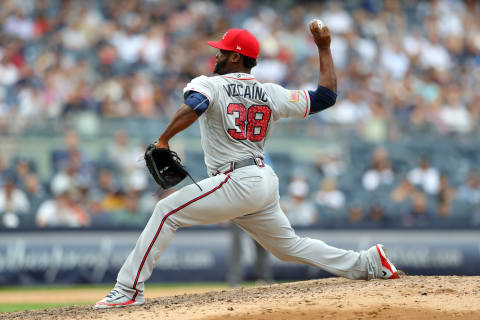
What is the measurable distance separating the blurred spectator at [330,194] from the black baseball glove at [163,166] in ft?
21.9

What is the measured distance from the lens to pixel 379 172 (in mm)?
11852

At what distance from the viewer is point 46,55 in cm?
1352

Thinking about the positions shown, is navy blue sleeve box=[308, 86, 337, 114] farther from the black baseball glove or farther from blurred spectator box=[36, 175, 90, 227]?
blurred spectator box=[36, 175, 90, 227]

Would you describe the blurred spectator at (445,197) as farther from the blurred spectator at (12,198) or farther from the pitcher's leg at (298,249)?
the pitcher's leg at (298,249)

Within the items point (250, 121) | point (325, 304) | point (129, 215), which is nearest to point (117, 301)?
point (325, 304)

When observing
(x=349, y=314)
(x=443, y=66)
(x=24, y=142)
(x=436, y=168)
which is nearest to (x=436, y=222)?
(x=436, y=168)

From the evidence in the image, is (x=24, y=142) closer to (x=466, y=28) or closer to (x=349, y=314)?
(x=349, y=314)

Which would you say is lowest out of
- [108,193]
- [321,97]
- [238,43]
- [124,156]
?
[108,193]

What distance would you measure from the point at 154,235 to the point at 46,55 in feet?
30.9

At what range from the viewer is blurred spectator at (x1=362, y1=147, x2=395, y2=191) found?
11.8 metres

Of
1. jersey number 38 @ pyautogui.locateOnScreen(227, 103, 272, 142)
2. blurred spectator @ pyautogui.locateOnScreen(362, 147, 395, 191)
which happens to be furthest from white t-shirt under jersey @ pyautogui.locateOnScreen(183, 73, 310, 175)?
blurred spectator @ pyautogui.locateOnScreen(362, 147, 395, 191)

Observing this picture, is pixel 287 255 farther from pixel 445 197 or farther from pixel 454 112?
pixel 454 112

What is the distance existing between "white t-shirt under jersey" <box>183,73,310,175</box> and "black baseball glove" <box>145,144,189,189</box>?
224 mm

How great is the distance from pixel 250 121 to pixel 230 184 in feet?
1.47
